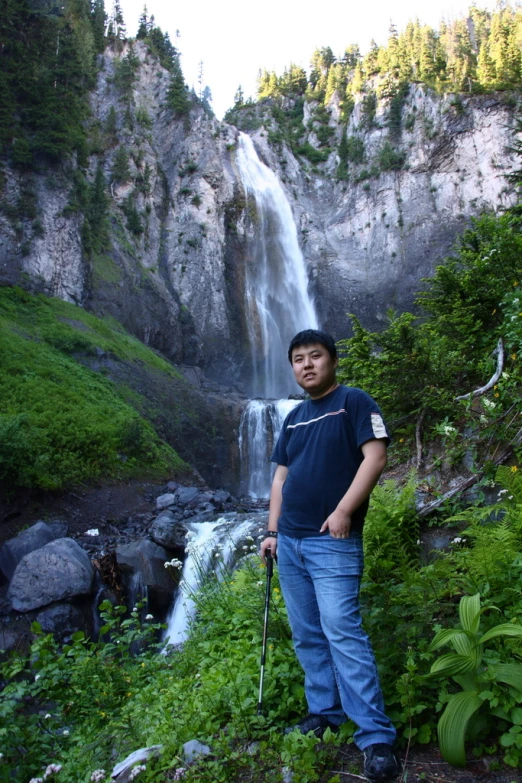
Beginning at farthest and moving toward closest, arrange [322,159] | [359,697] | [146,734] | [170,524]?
1. [322,159]
2. [170,524]
3. [146,734]
4. [359,697]

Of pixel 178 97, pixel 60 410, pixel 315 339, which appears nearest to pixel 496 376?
pixel 315 339

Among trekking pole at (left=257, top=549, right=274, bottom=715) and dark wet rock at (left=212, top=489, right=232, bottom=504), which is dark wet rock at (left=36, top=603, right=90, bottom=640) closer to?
dark wet rock at (left=212, top=489, right=232, bottom=504)

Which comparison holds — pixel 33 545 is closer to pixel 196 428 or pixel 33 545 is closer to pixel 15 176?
pixel 196 428

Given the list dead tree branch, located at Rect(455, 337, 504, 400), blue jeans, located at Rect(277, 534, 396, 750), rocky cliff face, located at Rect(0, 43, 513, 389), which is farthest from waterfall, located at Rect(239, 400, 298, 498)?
blue jeans, located at Rect(277, 534, 396, 750)

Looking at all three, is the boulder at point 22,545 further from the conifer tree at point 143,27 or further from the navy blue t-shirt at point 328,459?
the conifer tree at point 143,27

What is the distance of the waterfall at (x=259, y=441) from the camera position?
20.1 meters

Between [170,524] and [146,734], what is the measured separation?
28.9ft

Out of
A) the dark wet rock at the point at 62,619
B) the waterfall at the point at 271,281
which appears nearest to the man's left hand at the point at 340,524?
the dark wet rock at the point at 62,619

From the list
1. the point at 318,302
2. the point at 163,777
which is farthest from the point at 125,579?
the point at 318,302

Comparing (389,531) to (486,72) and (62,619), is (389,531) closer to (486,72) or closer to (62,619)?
(62,619)

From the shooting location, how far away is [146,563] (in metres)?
10.2

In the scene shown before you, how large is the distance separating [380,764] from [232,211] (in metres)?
36.8

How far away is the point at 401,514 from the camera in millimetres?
4445

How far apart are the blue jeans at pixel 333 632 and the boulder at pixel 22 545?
374 inches
